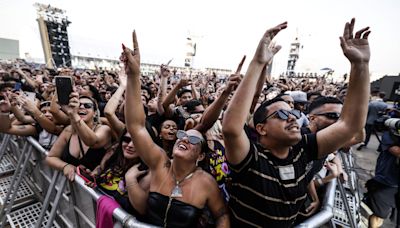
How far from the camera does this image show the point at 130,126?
5.33ft

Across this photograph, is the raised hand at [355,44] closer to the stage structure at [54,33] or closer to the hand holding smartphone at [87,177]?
the hand holding smartphone at [87,177]

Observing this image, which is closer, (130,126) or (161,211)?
(161,211)

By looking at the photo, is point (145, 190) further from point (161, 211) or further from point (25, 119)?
point (25, 119)

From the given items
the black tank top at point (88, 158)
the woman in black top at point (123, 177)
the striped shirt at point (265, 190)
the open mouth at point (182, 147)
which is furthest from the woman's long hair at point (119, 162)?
the striped shirt at point (265, 190)

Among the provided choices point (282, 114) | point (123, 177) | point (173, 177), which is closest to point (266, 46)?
point (282, 114)

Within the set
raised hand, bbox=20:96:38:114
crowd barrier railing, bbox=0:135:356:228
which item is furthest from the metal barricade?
raised hand, bbox=20:96:38:114

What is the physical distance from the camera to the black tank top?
85.2 inches

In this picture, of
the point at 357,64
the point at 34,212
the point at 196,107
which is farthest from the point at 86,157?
the point at 357,64

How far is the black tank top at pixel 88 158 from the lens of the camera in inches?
85.2

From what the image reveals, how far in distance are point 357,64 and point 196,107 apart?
212 cm

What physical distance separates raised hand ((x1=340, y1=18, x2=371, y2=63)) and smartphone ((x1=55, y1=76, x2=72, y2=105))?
263cm

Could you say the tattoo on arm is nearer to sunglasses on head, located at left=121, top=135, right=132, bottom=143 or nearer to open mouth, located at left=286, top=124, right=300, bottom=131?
open mouth, located at left=286, top=124, right=300, bottom=131

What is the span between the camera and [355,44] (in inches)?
59.1

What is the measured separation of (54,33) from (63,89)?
49724 mm
